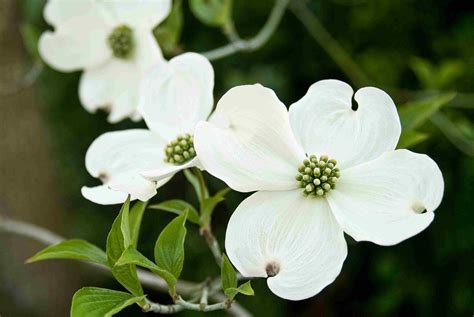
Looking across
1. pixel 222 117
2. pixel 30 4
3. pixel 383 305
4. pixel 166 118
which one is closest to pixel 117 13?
pixel 166 118

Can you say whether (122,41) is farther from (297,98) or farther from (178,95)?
(297,98)

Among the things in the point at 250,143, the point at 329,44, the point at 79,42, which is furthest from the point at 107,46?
the point at 329,44

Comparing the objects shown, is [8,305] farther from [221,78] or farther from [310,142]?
[310,142]

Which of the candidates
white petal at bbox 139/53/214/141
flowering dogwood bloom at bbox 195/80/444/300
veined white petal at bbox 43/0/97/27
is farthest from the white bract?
veined white petal at bbox 43/0/97/27

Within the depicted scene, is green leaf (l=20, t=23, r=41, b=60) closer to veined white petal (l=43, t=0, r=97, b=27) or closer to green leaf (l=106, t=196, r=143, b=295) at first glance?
veined white petal (l=43, t=0, r=97, b=27)

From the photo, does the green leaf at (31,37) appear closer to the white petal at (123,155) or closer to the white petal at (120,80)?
the white petal at (120,80)
